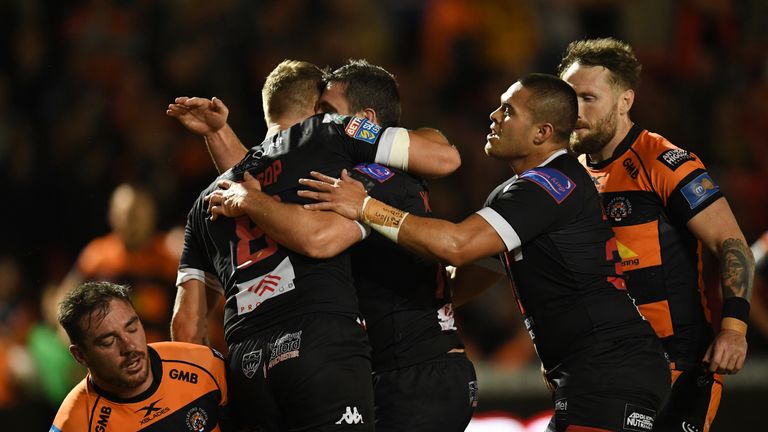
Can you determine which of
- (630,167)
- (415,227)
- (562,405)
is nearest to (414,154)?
(415,227)

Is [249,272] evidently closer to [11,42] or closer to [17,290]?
[17,290]

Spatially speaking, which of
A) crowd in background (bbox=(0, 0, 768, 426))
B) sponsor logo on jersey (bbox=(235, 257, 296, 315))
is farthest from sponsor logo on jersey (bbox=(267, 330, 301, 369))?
crowd in background (bbox=(0, 0, 768, 426))

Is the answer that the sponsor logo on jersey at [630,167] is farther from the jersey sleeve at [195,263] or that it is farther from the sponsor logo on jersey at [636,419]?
the jersey sleeve at [195,263]

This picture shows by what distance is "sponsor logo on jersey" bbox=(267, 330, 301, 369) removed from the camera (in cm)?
438

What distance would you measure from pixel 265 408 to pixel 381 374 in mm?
611

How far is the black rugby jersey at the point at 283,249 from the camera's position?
453 centimetres

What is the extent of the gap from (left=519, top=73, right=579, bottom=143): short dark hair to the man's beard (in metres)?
0.37

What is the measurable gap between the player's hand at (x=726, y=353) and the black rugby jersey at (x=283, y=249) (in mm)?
1643

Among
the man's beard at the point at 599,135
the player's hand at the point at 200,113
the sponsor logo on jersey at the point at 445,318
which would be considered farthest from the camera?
the player's hand at the point at 200,113

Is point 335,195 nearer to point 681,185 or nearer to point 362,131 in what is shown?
point 362,131

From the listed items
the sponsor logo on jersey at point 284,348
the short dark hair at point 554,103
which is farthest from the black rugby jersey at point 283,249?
the short dark hair at point 554,103

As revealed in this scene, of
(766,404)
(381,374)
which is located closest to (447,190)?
(766,404)

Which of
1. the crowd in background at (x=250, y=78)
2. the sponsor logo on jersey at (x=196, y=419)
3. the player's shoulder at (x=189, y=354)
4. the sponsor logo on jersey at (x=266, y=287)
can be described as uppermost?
the crowd in background at (x=250, y=78)

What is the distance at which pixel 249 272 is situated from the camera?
4637 mm
